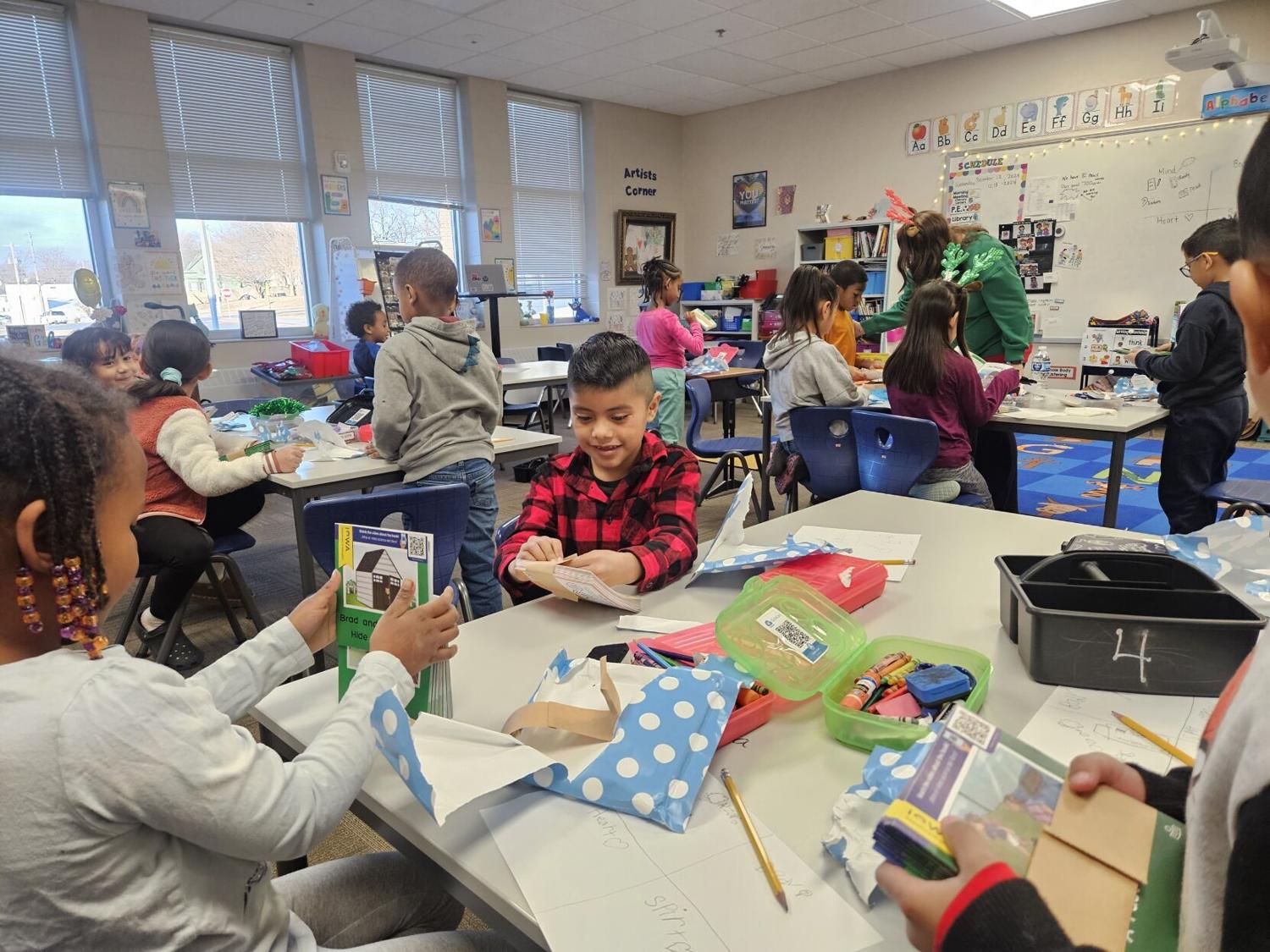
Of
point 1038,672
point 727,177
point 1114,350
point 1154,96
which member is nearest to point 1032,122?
point 1154,96

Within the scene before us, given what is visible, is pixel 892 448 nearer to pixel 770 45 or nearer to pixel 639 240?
pixel 770 45

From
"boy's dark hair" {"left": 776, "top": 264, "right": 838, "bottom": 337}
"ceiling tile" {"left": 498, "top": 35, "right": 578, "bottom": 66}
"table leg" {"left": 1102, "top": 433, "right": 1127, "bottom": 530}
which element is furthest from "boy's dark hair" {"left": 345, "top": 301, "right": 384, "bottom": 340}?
"table leg" {"left": 1102, "top": 433, "right": 1127, "bottom": 530}

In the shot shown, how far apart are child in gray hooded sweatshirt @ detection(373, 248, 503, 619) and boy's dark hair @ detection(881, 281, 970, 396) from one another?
1.45 m

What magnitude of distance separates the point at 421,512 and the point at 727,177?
7.58 metres

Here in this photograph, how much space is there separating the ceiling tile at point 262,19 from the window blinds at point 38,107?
0.96 metres

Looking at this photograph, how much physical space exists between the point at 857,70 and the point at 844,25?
132 centimetres

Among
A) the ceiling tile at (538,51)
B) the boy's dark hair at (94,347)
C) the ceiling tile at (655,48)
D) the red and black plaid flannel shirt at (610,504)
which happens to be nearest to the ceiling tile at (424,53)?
the ceiling tile at (538,51)

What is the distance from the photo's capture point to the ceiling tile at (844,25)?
18.7ft

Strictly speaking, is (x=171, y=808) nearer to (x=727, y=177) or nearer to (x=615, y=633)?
(x=615, y=633)

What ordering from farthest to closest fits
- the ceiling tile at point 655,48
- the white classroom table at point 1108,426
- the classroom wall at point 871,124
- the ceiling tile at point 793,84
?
the ceiling tile at point 793,84 → the ceiling tile at point 655,48 → the classroom wall at point 871,124 → the white classroom table at point 1108,426

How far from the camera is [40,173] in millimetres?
5164

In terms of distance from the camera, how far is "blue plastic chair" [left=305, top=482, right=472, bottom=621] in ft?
6.04

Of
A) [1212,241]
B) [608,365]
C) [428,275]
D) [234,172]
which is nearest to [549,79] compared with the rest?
[234,172]

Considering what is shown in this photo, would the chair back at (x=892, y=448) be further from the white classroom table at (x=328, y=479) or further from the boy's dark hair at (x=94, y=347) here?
the boy's dark hair at (x=94, y=347)
